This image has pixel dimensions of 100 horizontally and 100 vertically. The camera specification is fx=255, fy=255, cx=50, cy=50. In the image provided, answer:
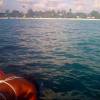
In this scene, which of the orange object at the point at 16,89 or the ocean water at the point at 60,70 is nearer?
the orange object at the point at 16,89

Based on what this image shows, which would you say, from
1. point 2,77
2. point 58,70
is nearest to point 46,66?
point 58,70

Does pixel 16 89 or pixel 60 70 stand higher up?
pixel 16 89

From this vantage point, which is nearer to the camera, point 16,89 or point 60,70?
point 16,89

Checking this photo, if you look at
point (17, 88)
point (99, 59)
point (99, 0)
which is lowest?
point (99, 59)


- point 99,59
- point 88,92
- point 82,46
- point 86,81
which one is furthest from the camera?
point 82,46

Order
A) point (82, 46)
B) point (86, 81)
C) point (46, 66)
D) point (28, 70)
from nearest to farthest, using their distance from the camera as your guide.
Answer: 1. point (86, 81)
2. point (28, 70)
3. point (46, 66)
4. point (82, 46)

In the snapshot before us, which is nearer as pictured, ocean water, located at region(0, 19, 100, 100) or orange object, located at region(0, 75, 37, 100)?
orange object, located at region(0, 75, 37, 100)

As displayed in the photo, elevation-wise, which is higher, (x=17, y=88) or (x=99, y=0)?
(x=99, y=0)

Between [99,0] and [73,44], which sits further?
[73,44]

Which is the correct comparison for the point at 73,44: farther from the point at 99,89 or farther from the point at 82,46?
the point at 99,89

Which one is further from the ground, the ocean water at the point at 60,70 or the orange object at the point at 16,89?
the orange object at the point at 16,89

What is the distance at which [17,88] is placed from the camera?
3.34 metres

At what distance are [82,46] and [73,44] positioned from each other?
3.65 feet

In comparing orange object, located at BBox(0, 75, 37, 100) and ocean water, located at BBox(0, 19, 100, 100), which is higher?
orange object, located at BBox(0, 75, 37, 100)
